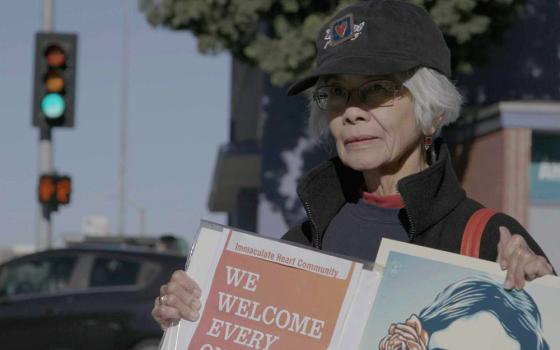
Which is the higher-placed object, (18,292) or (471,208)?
(471,208)

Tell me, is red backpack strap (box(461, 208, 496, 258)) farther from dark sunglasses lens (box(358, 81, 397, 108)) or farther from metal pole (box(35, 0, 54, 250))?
metal pole (box(35, 0, 54, 250))

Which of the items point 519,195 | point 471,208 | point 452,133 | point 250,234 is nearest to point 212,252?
point 250,234

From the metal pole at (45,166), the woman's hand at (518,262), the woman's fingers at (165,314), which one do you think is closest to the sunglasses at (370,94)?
the woman's hand at (518,262)

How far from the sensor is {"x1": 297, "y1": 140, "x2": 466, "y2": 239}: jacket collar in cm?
292

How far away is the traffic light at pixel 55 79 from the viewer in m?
12.4

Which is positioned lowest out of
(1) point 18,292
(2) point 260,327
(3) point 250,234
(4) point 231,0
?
(1) point 18,292

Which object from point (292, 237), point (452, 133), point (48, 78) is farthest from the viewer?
point (452, 133)

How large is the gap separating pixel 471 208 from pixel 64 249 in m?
11.0

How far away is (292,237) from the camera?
3293 millimetres

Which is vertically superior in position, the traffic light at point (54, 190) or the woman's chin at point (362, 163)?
the woman's chin at point (362, 163)

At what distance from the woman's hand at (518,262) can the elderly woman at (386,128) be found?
0.73 feet

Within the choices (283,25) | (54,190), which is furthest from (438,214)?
(283,25)

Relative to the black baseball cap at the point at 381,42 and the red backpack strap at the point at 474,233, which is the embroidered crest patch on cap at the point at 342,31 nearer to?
the black baseball cap at the point at 381,42

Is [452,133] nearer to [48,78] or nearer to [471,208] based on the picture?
[48,78]
